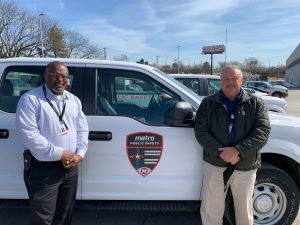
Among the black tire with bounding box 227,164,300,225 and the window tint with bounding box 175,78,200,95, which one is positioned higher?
the window tint with bounding box 175,78,200,95

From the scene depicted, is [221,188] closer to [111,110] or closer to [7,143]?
[111,110]

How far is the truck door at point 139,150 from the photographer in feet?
11.2

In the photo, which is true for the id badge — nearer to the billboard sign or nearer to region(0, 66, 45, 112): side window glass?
region(0, 66, 45, 112): side window glass

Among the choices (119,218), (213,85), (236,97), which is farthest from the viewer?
(213,85)

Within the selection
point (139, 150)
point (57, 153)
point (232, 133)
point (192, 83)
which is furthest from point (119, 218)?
point (192, 83)

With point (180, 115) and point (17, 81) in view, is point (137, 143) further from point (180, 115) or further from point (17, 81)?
point (17, 81)

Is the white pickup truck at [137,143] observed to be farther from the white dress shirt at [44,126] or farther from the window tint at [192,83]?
the window tint at [192,83]

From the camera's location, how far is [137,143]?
3.40 meters

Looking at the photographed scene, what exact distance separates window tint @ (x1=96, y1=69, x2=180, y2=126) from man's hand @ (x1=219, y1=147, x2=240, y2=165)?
73 centimetres

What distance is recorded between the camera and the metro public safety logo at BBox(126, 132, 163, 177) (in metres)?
3.40

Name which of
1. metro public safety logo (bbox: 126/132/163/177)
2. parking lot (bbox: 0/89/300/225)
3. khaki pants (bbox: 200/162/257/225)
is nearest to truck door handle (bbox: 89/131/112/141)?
metro public safety logo (bbox: 126/132/163/177)

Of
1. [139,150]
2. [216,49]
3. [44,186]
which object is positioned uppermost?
[216,49]

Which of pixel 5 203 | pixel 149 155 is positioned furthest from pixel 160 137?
pixel 5 203

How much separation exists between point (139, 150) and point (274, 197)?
1.50m
